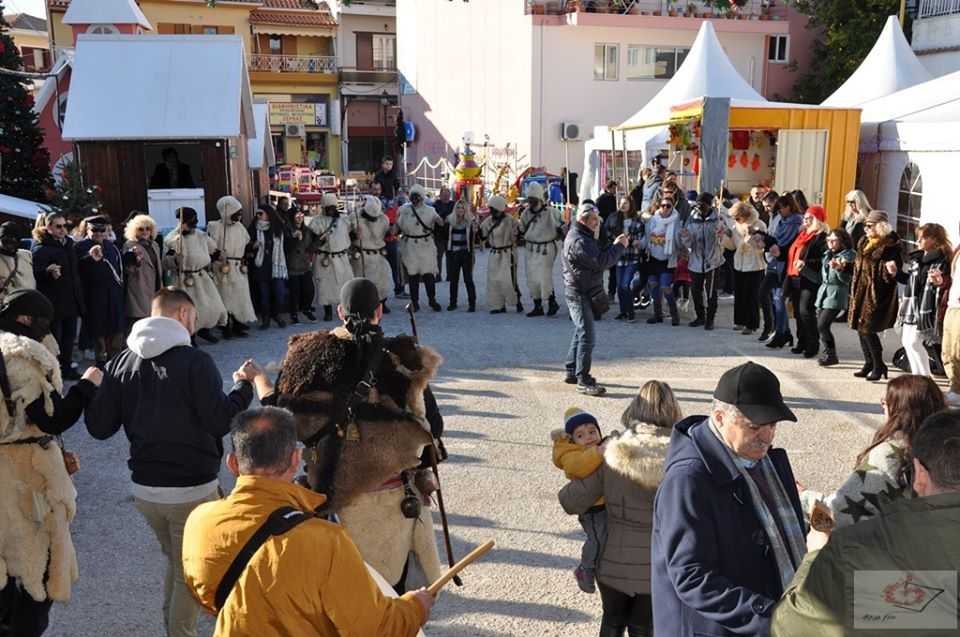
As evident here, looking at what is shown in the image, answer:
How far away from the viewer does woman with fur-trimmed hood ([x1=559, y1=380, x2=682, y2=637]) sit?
3570mm

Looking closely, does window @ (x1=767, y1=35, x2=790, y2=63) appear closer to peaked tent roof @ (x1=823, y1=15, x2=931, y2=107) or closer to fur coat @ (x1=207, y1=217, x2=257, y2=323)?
peaked tent roof @ (x1=823, y1=15, x2=931, y2=107)

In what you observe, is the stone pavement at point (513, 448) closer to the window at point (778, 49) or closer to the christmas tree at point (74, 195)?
the christmas tree at point (74, 195)

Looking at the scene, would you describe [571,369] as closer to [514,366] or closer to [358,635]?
[514,366]

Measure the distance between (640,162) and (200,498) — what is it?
16.7 m

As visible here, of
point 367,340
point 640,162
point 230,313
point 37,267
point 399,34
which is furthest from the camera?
point 399,34

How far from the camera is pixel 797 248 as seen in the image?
9703 millimetres

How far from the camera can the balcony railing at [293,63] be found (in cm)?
4194

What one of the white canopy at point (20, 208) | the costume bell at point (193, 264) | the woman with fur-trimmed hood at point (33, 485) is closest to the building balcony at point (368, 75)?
the white canopy at point (20, 208)

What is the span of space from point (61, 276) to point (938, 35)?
22134 millimetres

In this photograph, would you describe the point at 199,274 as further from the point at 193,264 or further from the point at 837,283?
the point at 837,283

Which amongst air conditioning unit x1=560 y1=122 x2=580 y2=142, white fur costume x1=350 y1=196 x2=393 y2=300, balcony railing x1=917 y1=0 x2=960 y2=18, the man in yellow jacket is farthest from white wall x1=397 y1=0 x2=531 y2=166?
the man in yellow jacket

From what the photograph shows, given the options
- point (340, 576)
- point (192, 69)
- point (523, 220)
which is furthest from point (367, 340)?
point (192, 69)

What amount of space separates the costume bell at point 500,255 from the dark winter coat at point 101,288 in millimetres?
5233

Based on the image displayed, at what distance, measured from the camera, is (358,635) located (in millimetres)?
2459
